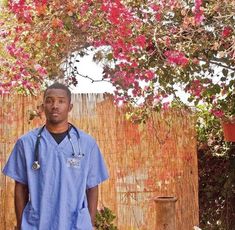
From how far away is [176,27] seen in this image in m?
5.67

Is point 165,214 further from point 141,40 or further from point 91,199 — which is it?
point 91,199

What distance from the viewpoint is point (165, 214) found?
601 cm

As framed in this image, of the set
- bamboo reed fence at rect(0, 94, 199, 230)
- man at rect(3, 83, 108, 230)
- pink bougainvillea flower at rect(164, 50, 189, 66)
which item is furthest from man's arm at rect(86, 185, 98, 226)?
bamboo reed fence at rect(0, 94, 199, 230)

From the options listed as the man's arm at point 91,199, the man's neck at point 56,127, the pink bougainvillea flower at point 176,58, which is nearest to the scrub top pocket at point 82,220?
the man's arm at point 91,199

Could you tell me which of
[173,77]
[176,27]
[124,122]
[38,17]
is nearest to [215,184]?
[124,122]

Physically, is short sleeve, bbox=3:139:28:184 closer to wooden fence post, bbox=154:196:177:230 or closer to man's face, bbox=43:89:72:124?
man's face, bbox=43:89:72:124

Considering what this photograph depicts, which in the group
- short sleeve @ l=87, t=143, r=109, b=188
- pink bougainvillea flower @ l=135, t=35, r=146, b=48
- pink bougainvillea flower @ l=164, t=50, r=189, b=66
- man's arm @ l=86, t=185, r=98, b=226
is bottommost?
man's arm @ l=86, t=185, r=98, b=226

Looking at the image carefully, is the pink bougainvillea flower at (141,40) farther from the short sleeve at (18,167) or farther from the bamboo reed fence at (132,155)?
the short sleeve at (18,167)

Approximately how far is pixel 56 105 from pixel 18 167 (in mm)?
429

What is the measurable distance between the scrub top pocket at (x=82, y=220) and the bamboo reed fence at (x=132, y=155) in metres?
2.77

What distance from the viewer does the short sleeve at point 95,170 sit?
3895 mm

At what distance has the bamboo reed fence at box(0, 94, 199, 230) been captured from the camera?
645 centimetres

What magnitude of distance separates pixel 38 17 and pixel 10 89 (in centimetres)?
84

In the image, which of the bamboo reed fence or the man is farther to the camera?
the bamboo reed fence
